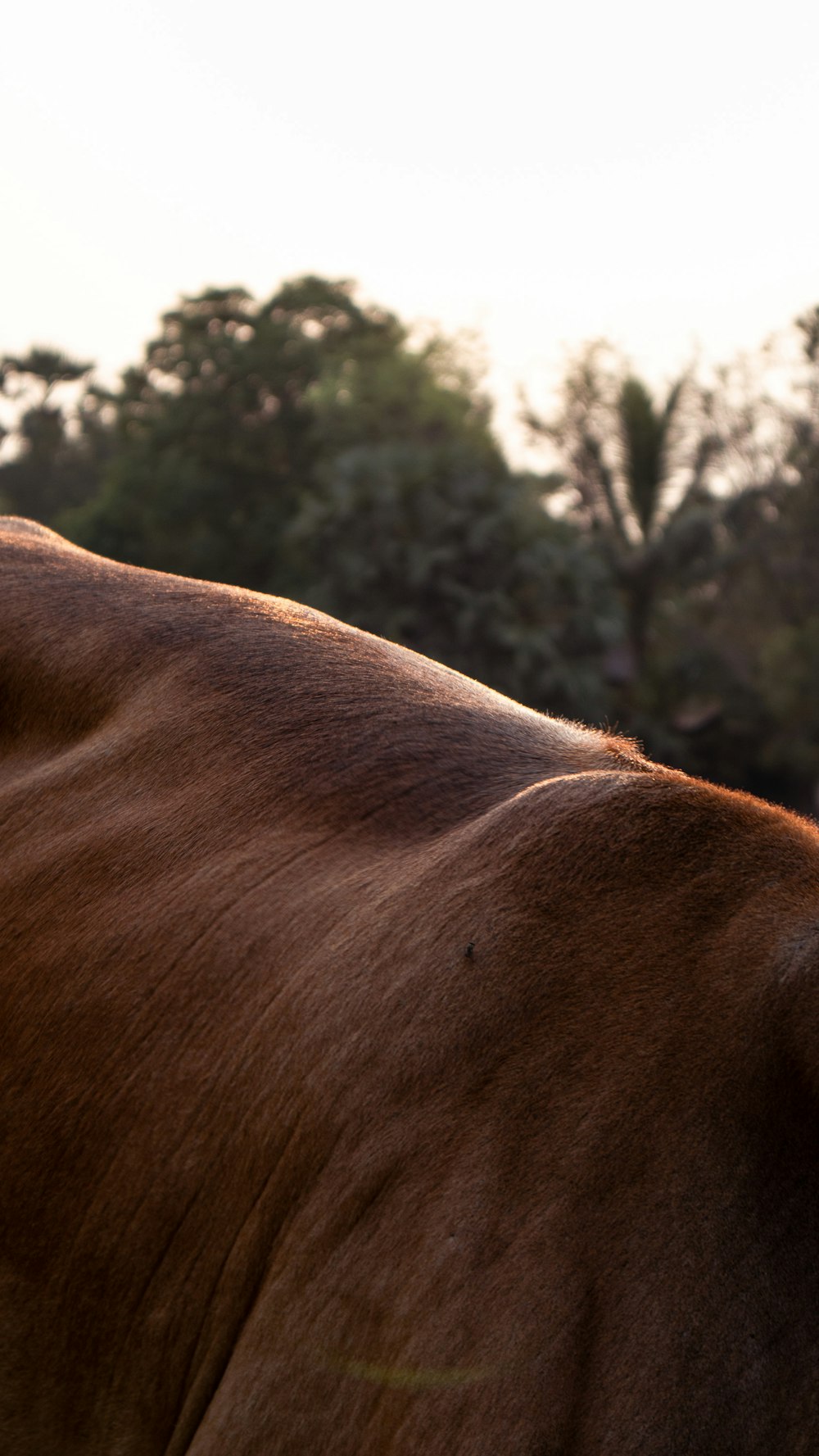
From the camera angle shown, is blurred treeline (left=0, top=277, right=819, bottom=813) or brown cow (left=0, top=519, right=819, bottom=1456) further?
blurred treeline (left=0, top=277, right=819, bottom=813)

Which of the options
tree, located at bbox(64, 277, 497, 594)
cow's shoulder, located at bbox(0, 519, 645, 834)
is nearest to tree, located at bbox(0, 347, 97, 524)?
tree, located at bbox(64, 277, 497, 594)

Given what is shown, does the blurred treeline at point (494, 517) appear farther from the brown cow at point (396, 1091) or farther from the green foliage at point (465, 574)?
the brown cow at point (396, 1091)

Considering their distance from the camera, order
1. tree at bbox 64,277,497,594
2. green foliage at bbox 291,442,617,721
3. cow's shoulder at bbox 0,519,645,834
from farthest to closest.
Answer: tree at bbox 64,277,497,594
green foliage at bbox 291,442,617,721
cow's shoulder at bbox 0,519,645,834

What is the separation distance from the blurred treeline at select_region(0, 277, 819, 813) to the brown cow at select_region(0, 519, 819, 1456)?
3261cm

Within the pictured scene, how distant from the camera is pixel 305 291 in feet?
172

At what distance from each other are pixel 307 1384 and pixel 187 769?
2.36 ft

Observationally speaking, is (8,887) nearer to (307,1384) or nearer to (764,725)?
(307,1384)

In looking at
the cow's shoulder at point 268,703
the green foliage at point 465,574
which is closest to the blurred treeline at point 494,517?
the green foliage at point 465,574

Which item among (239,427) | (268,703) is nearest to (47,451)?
(239,427)

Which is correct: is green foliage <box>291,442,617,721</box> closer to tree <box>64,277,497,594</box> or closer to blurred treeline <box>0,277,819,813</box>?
blurred treeline <box>0,277,819,813</box>

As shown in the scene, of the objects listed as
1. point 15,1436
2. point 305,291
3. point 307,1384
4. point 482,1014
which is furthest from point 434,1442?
point 305,291

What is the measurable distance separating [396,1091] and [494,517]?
35413mm

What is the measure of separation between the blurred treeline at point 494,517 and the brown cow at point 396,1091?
32611mm

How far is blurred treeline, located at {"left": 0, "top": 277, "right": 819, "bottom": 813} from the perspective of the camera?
3628 centimetres
